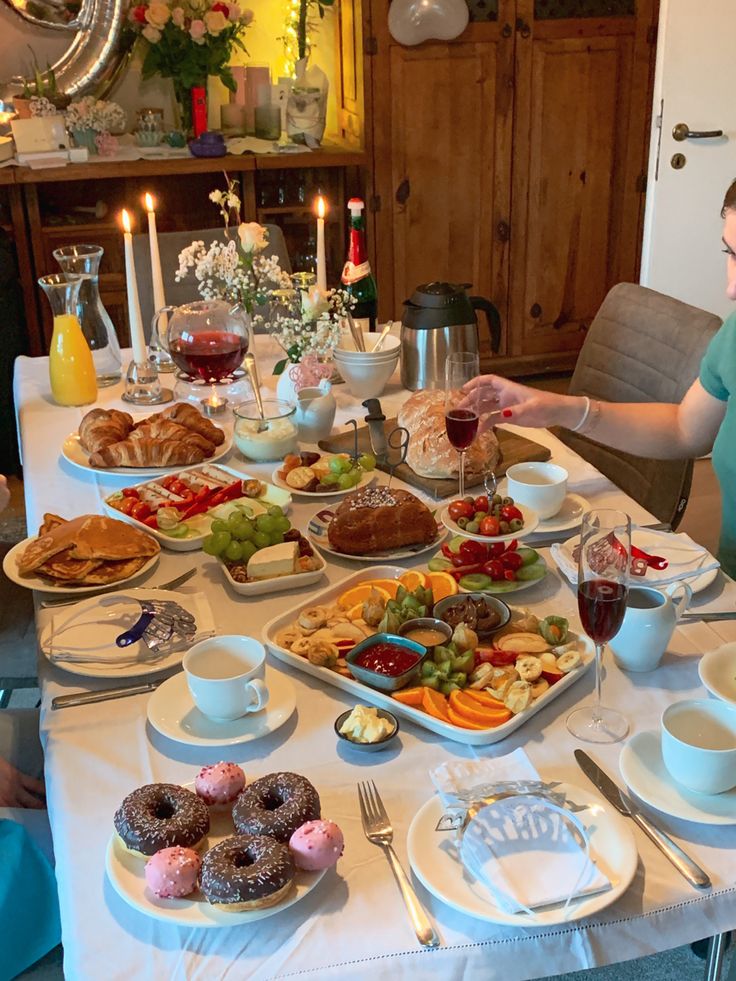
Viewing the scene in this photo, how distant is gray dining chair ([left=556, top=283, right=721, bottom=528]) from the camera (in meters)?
2.07

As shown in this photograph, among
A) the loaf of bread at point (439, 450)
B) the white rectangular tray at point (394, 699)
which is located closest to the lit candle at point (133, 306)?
the loaf of bread at point (439, 450)

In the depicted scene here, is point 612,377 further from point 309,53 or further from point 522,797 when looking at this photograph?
point 309,53

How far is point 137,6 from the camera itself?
385 cm

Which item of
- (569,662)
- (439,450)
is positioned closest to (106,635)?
(569,662)

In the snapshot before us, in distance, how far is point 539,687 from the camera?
3.72ft

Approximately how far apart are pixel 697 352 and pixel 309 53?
276 cm

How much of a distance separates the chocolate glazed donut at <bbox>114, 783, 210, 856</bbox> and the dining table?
1.9 inches

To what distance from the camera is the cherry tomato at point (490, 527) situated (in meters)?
1.42

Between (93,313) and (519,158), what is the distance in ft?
8.15

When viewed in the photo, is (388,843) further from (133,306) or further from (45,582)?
(133,306)

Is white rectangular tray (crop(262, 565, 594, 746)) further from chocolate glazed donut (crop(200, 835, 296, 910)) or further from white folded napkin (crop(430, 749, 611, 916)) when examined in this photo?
chocolate glazed donut (crop(200, 835, 296, 910))

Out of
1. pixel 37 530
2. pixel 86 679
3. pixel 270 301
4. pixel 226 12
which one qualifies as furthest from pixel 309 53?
pixel 86 679

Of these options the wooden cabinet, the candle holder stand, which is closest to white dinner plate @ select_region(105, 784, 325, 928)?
the candle holder stand

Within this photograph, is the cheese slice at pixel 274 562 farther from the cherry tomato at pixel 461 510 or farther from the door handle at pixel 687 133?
the door handle at pixel 687 133
